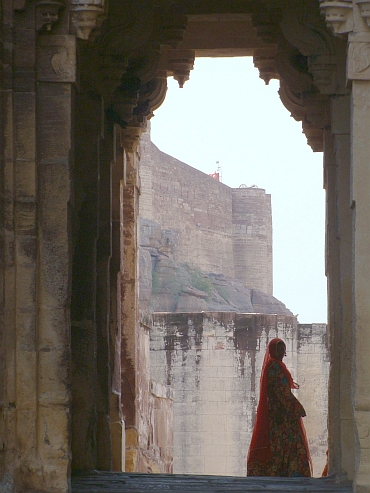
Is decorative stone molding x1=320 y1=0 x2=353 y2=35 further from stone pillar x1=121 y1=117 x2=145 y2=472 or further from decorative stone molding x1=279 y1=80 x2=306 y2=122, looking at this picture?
stone pillar x1=121 y1=117 x2=145 y2=472

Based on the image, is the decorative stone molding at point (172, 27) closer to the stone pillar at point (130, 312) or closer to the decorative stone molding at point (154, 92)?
the decorative stone molding at point (154, 92)

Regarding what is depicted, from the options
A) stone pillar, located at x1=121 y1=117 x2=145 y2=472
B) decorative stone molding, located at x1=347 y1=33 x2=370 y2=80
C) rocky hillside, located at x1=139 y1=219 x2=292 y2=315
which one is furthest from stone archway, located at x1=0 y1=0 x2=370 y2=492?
rocky hillside, located at x1=139 y1=219 x2=292 y2=315

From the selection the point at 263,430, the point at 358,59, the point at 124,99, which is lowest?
the point at 263,430

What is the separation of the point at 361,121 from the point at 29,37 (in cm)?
Result: 183

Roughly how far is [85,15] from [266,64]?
4127 mm

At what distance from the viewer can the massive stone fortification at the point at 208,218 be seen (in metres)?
44.1

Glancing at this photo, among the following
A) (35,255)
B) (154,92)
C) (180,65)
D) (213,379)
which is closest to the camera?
(35,255)

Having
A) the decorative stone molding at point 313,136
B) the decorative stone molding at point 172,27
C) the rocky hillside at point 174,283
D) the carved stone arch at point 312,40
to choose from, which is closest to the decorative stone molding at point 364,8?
the carved stone arch at point 312,40

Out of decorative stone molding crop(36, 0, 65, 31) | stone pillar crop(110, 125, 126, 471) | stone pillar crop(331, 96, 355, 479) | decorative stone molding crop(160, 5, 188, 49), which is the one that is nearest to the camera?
decorative stone molding crop(36, 0, 65, 31)

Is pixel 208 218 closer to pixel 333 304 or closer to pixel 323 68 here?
pixel 333 304

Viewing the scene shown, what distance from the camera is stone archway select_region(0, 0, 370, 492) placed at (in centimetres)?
559

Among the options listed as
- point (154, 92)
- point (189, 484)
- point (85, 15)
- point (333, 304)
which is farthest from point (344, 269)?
point (154, 92)

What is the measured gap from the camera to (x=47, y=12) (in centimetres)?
571

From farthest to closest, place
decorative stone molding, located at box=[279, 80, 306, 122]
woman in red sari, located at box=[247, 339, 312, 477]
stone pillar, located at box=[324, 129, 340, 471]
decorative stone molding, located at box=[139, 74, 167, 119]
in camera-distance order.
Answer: decorative stone molding, located at box=[139, 74, 167, 119]
decorative stone molding, located at box=[279, 80, 306, 122]
woman in red sari, located at box=[247, 339, 312, 477]
stone pillar, located at box=[324, 129, 340, 471]
